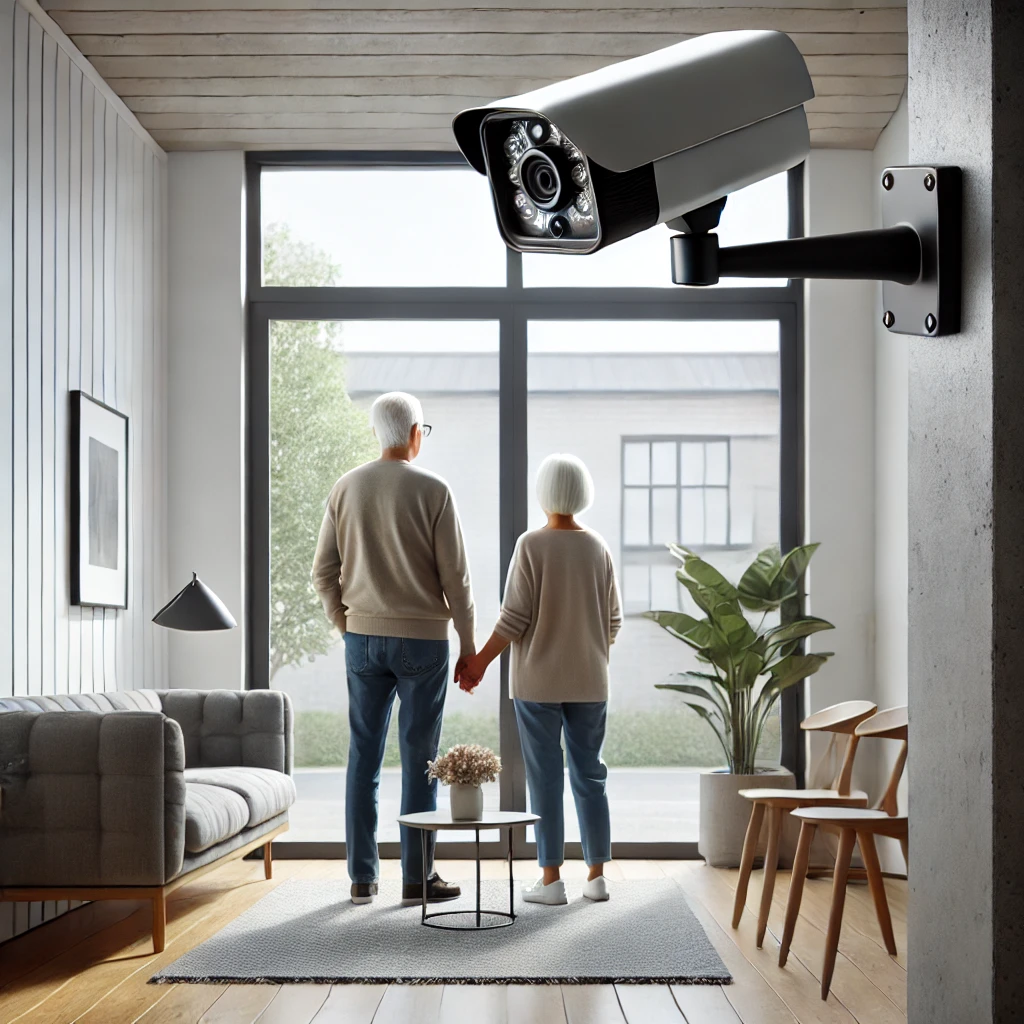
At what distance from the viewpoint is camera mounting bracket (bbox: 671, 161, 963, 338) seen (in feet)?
2.15

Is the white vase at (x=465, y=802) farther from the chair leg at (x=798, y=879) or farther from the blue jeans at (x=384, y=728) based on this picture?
the chair leg at (x=798, y=879)

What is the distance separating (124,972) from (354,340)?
301cm

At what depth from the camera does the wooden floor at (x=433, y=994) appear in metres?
2.87

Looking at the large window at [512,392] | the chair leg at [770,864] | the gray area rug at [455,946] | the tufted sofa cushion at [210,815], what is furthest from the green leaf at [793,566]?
the tufted sofa cushion at [210,815]

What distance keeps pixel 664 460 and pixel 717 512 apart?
0.33 meters

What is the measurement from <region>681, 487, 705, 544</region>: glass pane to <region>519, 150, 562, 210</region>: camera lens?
486 centimetres

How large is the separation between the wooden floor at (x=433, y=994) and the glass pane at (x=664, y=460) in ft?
7.09

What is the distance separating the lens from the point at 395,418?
424 centimetres

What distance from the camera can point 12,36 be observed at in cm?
386

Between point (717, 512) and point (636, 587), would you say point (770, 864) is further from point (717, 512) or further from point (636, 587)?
point (717, 512)

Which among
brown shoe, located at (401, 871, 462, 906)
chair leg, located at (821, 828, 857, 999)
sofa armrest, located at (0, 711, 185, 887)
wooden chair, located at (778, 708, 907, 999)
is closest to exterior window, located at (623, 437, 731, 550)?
brown shoe, located at (401, 871, 462, 906)

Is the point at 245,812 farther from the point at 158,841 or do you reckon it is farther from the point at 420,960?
the point at 420,960

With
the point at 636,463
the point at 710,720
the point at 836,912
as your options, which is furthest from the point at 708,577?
the point at 836,912

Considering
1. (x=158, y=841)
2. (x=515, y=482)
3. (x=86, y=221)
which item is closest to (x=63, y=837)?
(x=158, y=841)
